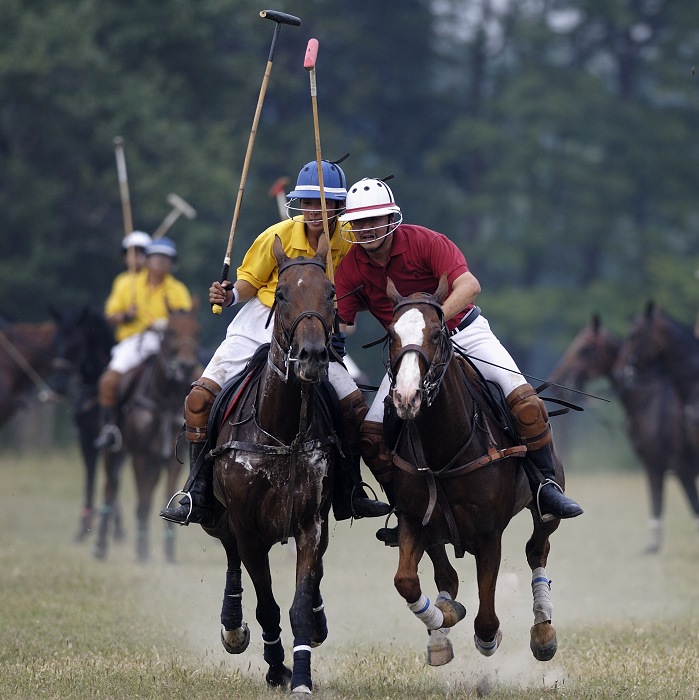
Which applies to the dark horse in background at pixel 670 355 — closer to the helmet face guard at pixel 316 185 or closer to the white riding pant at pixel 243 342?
the white riding pant at pixel 243 342

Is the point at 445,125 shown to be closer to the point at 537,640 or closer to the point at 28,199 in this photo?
the point at 28,199

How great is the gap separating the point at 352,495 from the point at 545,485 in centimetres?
116

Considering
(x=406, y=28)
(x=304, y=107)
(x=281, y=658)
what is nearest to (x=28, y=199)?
(x=304, y=107)

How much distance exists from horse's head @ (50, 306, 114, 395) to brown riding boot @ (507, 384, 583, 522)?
33.2ft

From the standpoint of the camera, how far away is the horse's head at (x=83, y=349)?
18.2 metres

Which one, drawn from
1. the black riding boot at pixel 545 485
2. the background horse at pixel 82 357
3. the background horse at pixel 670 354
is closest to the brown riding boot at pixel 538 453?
the black riding boot at pixel 545 485

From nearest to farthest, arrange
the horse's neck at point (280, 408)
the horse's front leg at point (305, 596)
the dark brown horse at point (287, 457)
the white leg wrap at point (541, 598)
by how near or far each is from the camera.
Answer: the dark brown horse at point (287, 457), the horse's front leg at point (305, 596), the horse's neck at point (280, 408), the white leg wrap at point (541, 598)

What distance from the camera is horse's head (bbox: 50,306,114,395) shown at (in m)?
18.2

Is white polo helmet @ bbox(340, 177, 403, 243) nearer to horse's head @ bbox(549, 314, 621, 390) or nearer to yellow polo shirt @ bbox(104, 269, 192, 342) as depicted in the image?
yellow polo shirt @ bbox(104, 269, 192, 342)

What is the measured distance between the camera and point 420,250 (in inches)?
342

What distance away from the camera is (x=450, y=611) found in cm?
900

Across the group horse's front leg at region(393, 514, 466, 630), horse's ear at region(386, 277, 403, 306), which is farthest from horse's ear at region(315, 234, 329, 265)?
horse's front leg at region(393, 514, 466, 630)

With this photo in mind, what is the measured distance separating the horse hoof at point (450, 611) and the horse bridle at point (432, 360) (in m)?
1.53

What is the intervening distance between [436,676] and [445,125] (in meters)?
34.3
